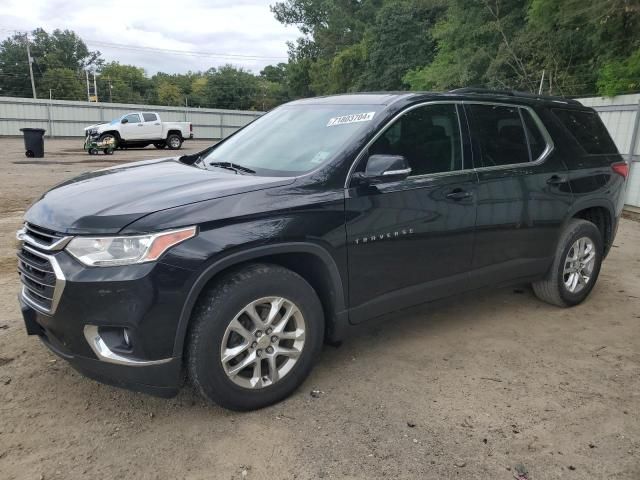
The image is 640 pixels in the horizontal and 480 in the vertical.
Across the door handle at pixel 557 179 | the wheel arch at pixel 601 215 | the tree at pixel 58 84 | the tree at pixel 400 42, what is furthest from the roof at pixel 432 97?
the tree at pixel 58 84

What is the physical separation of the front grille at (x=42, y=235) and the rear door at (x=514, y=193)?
2.71m

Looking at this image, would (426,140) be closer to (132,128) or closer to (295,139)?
(295,139)

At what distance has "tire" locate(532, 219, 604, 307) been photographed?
4504 mm

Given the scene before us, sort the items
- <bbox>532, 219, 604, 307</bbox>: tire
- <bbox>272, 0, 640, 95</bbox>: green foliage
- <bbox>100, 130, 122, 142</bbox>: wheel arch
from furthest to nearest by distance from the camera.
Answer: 1. <bbox>100, 130, 122, 142</bbox>: wheel arch
2. <bbox>272, 0, 640, 95</bbox>: green foliage
3. <bbox>532, 219, 604, 307</bbox>: tire

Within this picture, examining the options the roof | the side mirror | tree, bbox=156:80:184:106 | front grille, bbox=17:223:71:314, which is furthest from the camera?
tree, bbox=156:80:184:106

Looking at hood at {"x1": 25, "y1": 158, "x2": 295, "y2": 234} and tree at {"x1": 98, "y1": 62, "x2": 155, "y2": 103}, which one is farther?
tree at {"x1": 98, "y1": 62, "x2": 155, "y2": 103}

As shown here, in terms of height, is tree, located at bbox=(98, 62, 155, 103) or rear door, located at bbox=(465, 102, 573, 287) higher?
tree, located at bbox=(98, 62, 155, 103)

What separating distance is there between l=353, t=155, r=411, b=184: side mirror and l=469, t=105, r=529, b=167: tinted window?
962mm

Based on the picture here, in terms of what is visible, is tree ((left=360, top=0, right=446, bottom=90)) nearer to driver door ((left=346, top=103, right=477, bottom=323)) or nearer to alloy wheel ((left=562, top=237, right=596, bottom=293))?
alloy wheel ((left=562, top=237, right=596, bottom=293))

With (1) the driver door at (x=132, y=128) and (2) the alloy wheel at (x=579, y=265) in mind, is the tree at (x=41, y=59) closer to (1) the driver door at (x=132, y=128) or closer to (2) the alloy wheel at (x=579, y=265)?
(1) the driver door at (x=132, y=128)

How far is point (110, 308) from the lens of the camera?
2.52 meters

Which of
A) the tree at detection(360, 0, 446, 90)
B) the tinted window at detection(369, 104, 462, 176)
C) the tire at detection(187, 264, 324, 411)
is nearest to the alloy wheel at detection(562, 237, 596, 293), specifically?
the tinted window at detection(369, 104, 462, 176)

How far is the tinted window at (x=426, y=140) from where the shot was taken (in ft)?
11.2

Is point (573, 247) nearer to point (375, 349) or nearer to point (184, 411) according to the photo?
point (375, 349)
